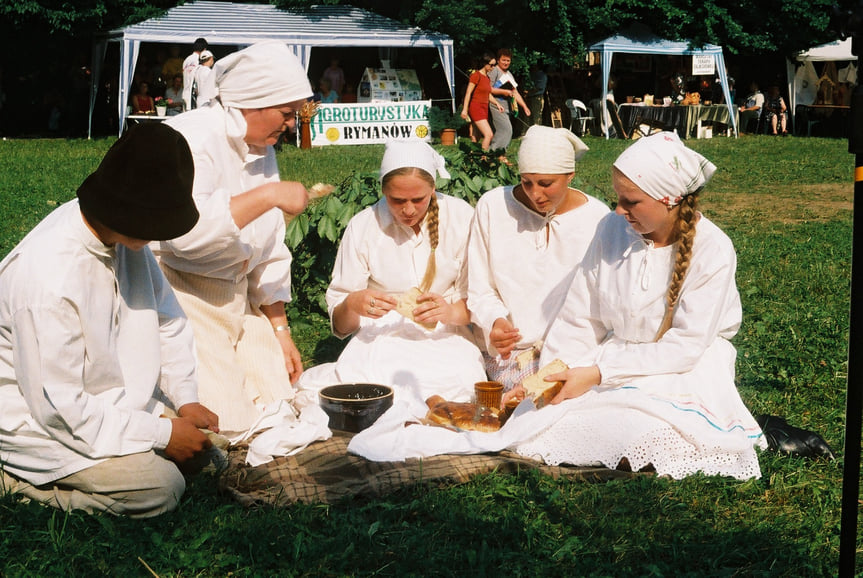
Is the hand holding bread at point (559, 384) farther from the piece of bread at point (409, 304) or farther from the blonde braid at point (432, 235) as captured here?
the blonde braid at point (432, 235)

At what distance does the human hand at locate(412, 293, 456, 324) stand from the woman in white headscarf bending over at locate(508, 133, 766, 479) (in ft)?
2.70

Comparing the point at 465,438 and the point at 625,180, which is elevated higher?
the point at 625,180

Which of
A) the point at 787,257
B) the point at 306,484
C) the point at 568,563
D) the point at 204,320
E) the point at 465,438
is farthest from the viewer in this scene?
the point at 787,257

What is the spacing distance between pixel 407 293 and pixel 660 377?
4.76ft

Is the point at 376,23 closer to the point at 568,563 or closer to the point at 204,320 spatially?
the point at 204,320

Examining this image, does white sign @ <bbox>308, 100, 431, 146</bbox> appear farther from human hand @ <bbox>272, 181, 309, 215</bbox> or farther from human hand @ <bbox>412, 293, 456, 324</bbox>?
human hand @ <bbox>272, 181, 309, 215</bbox>

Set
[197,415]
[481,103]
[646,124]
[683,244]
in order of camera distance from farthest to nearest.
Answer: [646,124]
[481,103]
[683,244]
[197,415]

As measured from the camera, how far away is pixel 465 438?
423 cm

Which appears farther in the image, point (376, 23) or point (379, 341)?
point (376, 23)

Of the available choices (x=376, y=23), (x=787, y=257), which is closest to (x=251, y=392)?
(x=787, y=257)

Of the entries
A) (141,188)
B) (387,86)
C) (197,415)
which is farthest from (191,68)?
(141,188)

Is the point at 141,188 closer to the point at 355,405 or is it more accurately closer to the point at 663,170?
the point at 355,405

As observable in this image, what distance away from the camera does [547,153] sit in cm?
470

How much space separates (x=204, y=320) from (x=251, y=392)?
0.47 metres
